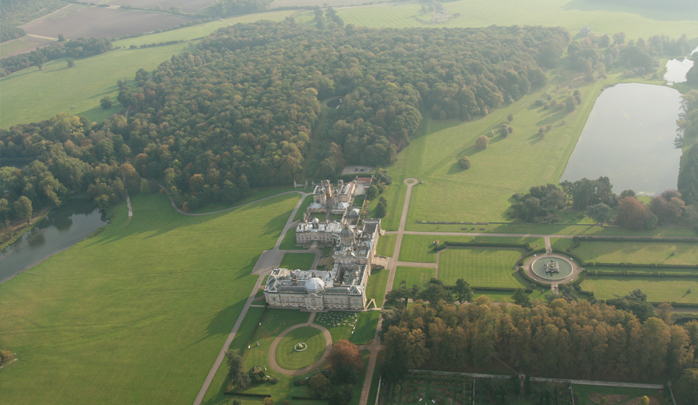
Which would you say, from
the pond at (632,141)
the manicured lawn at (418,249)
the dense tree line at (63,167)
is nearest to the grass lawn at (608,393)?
the manicured lawn at (418,249)

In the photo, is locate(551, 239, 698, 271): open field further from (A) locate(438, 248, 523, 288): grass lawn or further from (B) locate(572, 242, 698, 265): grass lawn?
(A) locate(438, 248, 523, 288): grass lawn

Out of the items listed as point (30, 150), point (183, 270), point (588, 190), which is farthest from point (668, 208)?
point (30, 150)

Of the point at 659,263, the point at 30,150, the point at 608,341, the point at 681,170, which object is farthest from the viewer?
the point at 30,150

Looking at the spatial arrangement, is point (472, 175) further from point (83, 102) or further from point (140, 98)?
point (83, 102)

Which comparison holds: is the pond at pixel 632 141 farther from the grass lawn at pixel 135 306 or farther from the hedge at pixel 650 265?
the grass lawn at pixel 135 306

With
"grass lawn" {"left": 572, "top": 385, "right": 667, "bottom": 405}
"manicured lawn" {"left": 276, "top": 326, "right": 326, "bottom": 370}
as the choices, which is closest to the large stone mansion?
"manicured lawn" {"left": 276, "top": 326, "right": 326, "bottom": 370}

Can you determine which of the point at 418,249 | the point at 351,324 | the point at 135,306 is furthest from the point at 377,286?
the point at 135,306

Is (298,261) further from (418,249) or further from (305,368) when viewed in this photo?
(305,368)
